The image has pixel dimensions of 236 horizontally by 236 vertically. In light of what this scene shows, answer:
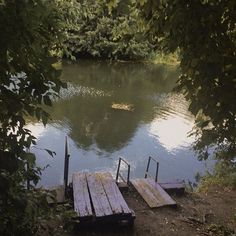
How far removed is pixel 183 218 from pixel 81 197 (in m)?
1.94

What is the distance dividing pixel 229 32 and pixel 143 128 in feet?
43.5

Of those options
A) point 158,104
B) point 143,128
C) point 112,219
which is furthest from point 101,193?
point 158,104

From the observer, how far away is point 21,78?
2355mm

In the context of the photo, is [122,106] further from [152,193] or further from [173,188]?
[152,193]

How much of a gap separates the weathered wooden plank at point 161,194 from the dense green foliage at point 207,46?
469 cm

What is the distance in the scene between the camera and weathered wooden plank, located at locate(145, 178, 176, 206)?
25.3 ft

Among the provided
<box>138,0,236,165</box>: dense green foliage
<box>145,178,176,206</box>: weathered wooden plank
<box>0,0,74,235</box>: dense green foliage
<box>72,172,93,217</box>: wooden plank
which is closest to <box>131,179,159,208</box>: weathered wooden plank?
<box>145,178,176,206</box>: weathered wooden plank

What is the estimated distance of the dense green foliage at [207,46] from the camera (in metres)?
2.98

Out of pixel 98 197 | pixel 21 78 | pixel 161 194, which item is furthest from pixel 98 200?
pixel 21 78

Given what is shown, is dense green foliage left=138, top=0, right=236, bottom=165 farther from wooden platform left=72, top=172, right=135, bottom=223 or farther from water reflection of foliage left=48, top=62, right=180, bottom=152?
water reflection of foliage left=48, top=62, right=180, bottom=152

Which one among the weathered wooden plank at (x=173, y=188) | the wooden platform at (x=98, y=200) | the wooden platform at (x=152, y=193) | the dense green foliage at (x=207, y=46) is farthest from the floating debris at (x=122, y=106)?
the dense green foliage at (x=207, y=46)

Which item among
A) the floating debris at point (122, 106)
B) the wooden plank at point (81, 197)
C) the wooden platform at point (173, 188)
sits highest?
the wooden plank at point (81, 197)

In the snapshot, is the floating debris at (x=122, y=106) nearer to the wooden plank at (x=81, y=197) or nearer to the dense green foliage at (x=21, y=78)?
the wooden plank at (x=81, y=197)

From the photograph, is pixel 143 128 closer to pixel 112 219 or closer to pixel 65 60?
pixel 112 219
